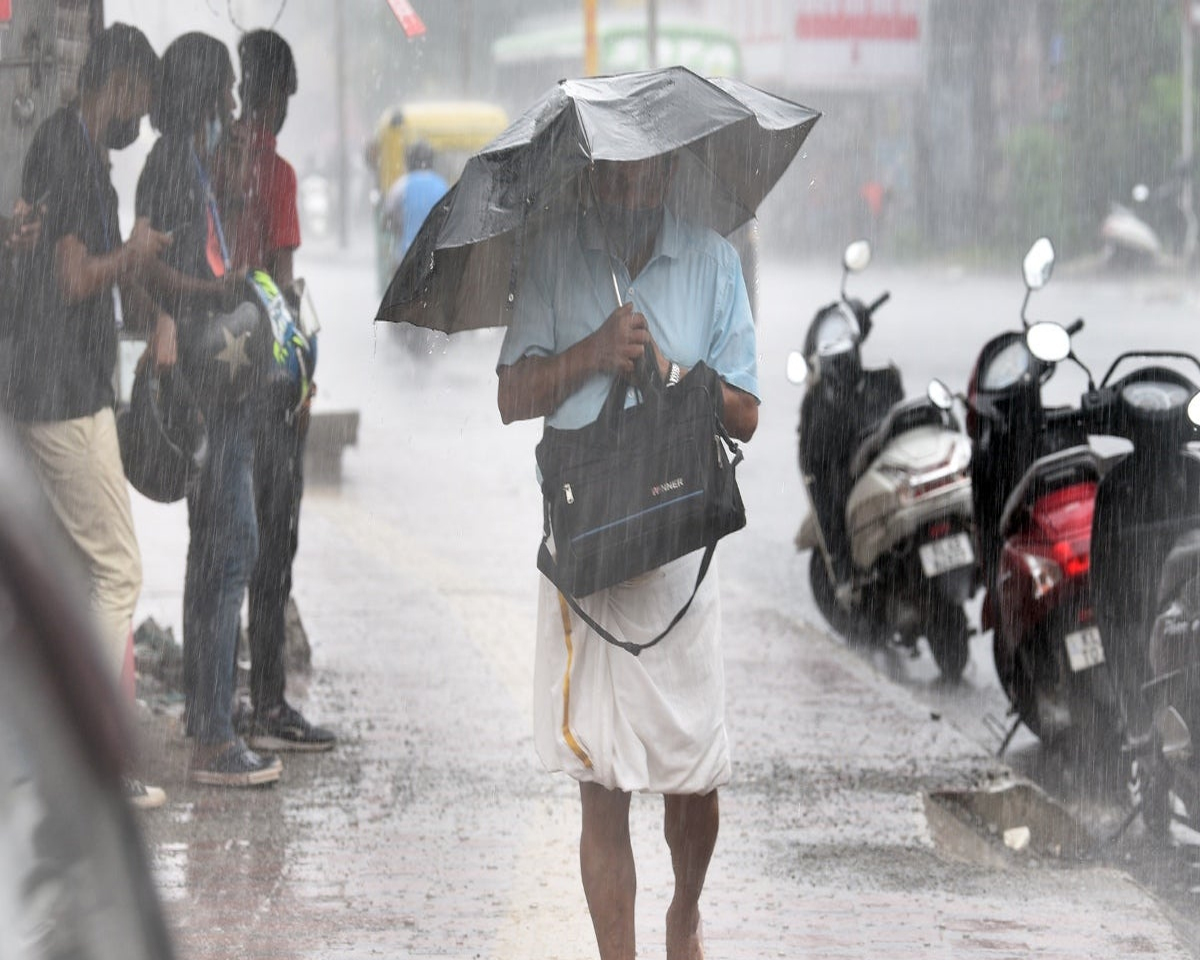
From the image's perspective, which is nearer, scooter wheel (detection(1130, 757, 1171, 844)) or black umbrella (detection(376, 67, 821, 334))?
black umbrella (detection(376, 67, 821, 334))

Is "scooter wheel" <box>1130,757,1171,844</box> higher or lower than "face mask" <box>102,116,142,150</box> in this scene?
lower

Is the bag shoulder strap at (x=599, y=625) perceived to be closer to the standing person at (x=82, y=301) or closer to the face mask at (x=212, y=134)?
the standing person at (x=82, y=301)

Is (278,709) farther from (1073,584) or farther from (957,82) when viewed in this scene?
(957,82)

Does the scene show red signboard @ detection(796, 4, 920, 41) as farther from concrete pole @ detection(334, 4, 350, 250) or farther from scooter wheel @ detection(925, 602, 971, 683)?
scooter wheel @ detection(925, 602, 971, 683)

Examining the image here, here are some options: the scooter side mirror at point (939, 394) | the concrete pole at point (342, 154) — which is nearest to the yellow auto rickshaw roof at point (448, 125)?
the concrete pole at point (342, 154)

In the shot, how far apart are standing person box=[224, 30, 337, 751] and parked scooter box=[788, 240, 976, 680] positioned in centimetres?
241

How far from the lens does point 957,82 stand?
1720 inches

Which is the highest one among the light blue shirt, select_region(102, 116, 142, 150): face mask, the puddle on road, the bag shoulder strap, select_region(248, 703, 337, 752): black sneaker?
select_region(102, 116, 142, 150): face mask

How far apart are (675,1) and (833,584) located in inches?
1104

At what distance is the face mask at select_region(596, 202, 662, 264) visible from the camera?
380 centimetres

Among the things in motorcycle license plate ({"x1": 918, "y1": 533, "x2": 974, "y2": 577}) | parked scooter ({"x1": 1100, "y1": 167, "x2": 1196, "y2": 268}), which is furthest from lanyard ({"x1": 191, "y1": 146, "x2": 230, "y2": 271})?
parked scooter ({"x1": 1100, "y1": 167, "x2": 1196, "y2": 268})

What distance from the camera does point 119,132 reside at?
17.1 feet

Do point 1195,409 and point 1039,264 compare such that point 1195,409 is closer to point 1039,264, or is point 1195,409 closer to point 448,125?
point 1039,264

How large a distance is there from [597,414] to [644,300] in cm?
25
